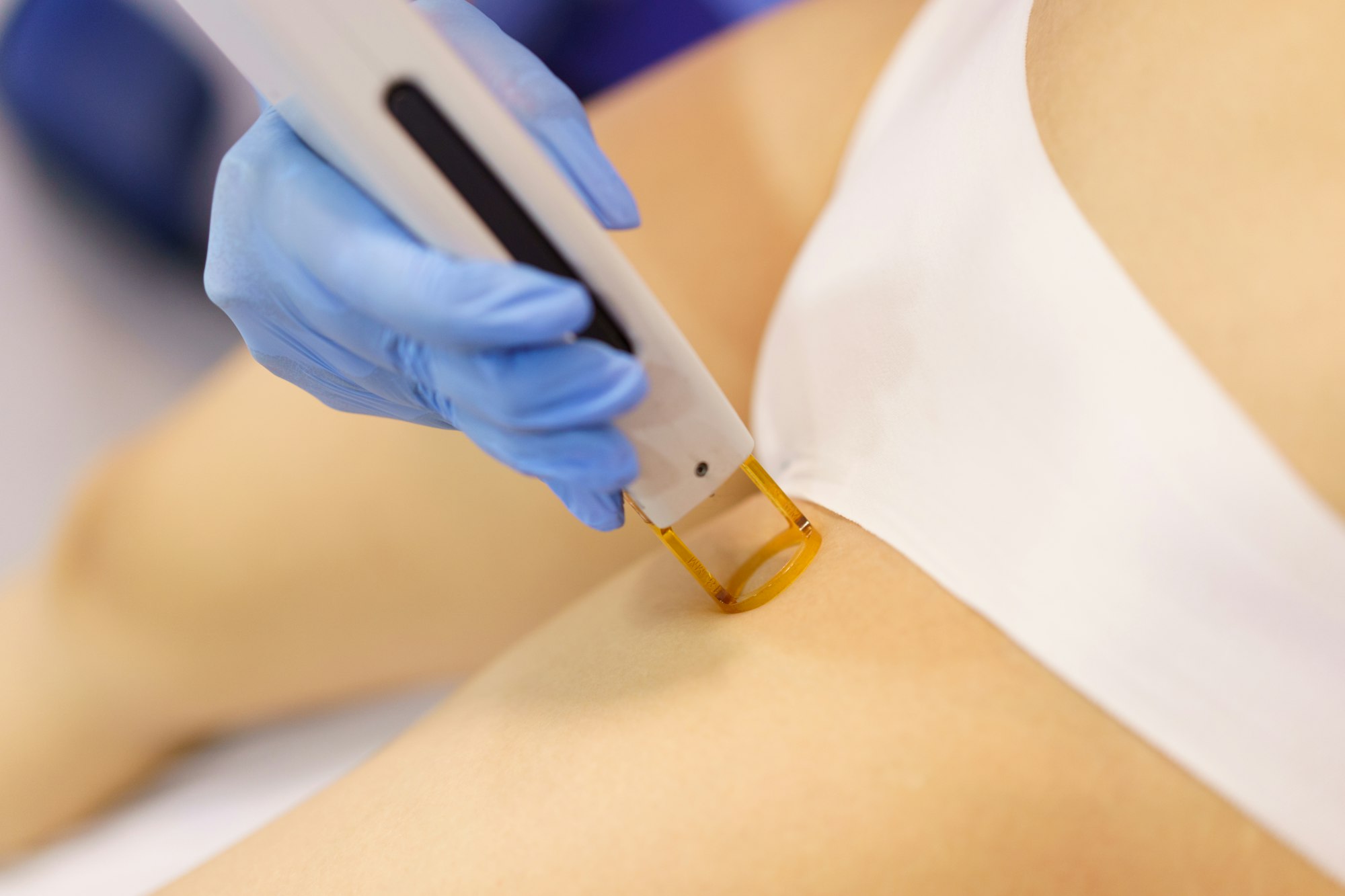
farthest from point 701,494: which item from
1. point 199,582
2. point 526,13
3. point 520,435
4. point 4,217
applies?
point 4,217

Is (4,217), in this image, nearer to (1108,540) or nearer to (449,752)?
(449,752)

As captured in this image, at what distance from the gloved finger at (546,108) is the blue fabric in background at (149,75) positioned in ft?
2.53

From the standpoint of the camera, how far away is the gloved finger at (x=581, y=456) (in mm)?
419

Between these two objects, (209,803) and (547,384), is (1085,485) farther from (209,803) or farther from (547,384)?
(209,803)

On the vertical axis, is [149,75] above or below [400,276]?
above

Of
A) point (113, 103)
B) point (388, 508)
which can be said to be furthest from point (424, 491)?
point (113, 103)

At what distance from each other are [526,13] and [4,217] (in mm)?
781

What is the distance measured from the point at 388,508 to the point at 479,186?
15.7 inches

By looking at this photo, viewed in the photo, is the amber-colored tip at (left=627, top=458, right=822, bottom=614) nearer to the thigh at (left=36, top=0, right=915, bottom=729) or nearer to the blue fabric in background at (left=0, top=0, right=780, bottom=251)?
the thigh at (left=36, top=0, right=915, bottom=729)

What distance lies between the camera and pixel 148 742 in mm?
872

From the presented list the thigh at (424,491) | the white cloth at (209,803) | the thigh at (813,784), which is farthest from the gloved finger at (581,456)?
the white cloth at (209,803)

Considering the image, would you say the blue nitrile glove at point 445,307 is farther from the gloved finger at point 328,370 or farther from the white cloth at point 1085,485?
the white cloth at point 1085,485

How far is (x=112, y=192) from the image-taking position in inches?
48.2

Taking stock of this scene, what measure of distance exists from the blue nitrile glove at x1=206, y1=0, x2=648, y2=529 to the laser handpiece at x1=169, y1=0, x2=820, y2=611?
2 cm
